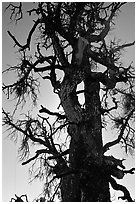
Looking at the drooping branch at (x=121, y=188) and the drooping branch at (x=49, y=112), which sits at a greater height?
the drooping branch at (x=49, y=112)

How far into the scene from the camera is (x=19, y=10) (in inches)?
166

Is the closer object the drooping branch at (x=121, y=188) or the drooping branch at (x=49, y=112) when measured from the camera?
the drooping branch at (x=121, y=188)

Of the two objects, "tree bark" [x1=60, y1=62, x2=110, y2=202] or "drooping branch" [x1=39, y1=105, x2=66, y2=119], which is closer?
"tree bark" [x1=60, y1=62, x2=110, y2=202]

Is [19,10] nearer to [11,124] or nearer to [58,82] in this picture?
[58,82]

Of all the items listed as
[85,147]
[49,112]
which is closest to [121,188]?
[85,147]

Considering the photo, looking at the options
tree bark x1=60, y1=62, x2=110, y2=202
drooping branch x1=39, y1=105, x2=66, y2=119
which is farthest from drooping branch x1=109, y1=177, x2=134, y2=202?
drooping branch x1=39, y1=105, x2=66, y2=119

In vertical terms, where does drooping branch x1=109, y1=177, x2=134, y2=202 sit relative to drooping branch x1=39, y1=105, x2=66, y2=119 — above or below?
below

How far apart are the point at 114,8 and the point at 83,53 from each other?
636 mm

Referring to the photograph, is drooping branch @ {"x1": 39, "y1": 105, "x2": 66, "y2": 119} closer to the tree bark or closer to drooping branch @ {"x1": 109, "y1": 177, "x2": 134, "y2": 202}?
the tree bark

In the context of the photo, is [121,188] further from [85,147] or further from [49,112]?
[49,112]

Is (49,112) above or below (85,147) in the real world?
above

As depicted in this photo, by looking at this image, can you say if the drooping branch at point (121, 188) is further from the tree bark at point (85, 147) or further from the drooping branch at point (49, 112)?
the drooping branch at point (49, 112)

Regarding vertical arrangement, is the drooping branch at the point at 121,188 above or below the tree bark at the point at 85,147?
below

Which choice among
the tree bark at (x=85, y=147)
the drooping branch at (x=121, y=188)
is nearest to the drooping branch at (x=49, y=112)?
the tree bark at (x=85, y=147)
